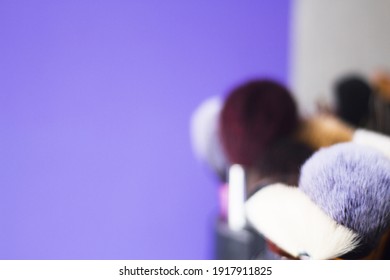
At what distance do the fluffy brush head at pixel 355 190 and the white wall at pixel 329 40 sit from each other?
49 centimetres

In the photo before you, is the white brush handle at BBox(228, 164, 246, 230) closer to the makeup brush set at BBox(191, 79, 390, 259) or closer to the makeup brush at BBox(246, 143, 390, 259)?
the makeup brush set at BBox(191, 79, 390, 259)

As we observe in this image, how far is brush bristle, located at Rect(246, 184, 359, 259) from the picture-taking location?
29 centimetres

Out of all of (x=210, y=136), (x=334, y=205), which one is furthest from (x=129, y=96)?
(x=334, y=205)

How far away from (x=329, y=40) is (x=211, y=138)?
42 centimetres

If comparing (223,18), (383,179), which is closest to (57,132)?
(223,18)

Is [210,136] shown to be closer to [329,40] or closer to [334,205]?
[334,205]

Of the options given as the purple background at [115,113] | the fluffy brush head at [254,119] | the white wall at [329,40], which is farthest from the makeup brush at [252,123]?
the white wall at [329,40]

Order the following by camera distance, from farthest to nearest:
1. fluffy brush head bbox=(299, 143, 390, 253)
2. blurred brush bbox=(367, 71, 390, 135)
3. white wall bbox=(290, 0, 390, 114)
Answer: white wall bbox=(290, 0, 390, 114), blurred brush bbox=(367, 71, 390, 135), fluffy brush head bbox=(299, 143, 390, 253)

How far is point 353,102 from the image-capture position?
1.86 ft

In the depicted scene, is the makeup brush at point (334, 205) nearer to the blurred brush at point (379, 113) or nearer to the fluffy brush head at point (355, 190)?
the fluffy brush head at point (355, 190)

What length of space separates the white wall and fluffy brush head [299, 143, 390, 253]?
19.2 inches

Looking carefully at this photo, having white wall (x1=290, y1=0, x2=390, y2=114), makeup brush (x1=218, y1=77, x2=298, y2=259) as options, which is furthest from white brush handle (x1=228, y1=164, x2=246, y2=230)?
white wall (x1=290, y1=0, x2=390, y2=114)

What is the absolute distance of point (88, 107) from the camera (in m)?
0.59

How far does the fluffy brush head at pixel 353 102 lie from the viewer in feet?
1.85
